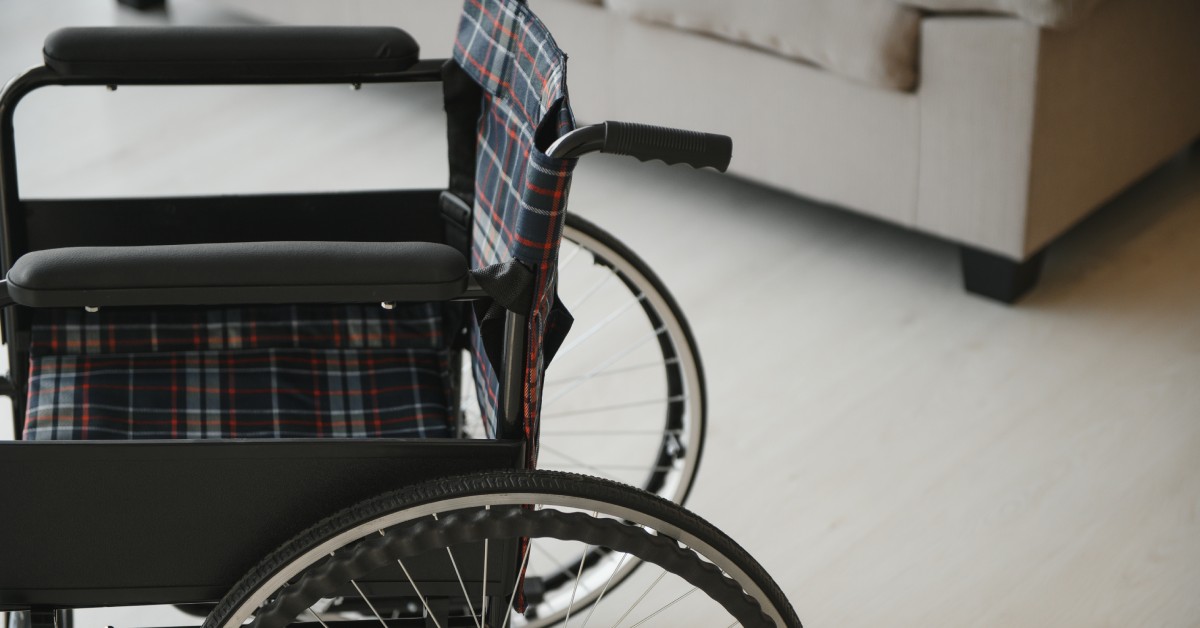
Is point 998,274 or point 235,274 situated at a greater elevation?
point 235,274

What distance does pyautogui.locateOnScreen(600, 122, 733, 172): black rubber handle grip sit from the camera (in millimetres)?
961

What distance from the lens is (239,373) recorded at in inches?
51.2

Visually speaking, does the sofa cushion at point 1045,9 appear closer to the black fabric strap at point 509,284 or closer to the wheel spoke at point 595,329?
the wheel spoke at point 595,329

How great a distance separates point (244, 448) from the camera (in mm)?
993

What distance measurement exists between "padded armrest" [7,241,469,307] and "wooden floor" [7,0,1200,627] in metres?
0.72

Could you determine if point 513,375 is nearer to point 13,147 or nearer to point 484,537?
point 484,537

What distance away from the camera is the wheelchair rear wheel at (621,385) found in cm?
142

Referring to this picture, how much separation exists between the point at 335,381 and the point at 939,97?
1112 mm

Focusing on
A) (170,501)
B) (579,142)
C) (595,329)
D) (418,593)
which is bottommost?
(595,329)

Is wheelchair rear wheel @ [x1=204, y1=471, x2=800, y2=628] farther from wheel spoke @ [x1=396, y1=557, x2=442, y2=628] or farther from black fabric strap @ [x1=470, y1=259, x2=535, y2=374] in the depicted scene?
black fabric strap @ [x1=470, y1=259, x2=535, y2=374]

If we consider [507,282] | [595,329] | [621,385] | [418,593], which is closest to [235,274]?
[507,282]

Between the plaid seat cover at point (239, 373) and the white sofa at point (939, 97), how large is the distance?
3.21 feet

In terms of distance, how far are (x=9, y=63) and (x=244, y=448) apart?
236 cm

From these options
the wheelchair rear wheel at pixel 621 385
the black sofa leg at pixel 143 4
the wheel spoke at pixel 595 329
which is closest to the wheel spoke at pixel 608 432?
the wheelchair rear wheel at pixel 621 385
